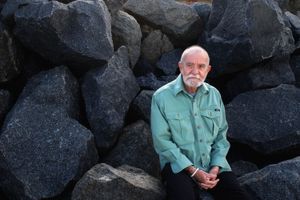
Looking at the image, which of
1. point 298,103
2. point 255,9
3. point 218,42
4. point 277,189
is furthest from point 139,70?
point 277,189

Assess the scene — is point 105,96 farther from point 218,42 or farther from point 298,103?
point 298,103

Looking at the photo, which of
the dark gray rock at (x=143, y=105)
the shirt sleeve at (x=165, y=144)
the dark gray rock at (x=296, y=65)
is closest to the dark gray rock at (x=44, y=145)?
the dark gray rock at (x=143, y=105)

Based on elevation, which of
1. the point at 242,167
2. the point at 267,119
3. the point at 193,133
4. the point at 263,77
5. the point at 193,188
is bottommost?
the point at 242,167

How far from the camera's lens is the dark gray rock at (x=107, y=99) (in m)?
6.42

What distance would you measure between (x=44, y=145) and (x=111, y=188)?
52.9 inches

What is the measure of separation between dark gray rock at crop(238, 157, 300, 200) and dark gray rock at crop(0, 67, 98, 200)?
7.22 ft

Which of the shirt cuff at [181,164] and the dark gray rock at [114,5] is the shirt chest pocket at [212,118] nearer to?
the shirt cuff at [181,164]

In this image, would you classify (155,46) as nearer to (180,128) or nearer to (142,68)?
(142,68)

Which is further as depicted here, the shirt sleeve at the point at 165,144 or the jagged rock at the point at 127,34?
the jagged rock at the point at 127,34

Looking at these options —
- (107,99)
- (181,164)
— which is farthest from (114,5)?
(181,164)

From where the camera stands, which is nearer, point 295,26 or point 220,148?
point 220,148

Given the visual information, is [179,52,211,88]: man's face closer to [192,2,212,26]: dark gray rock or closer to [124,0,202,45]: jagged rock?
[124,0,202,45]: jagged rock

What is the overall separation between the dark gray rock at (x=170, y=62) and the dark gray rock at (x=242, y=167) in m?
2.04

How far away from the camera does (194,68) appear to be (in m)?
5.45
